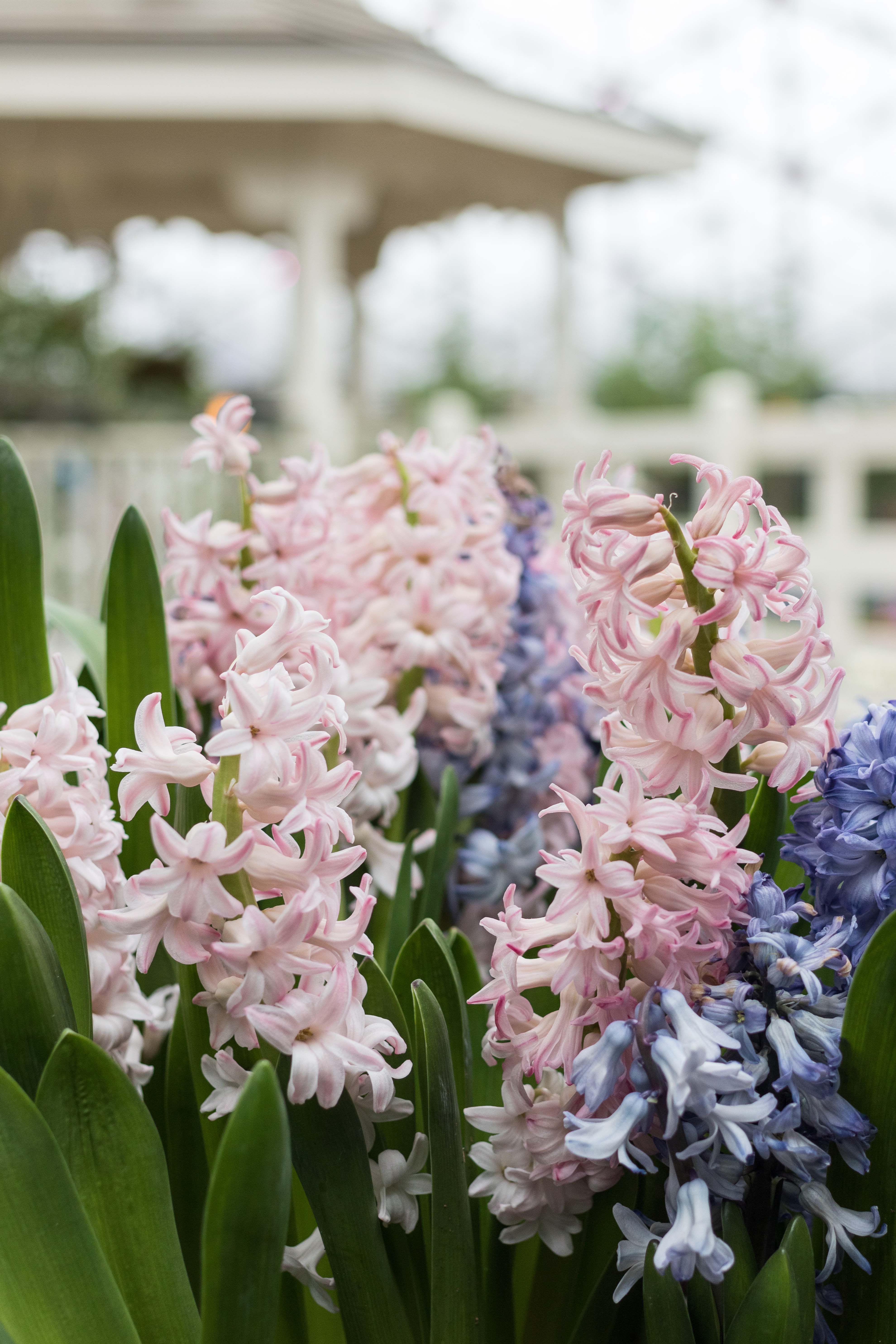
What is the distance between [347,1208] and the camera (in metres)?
0.35

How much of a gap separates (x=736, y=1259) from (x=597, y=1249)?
69 millimetres

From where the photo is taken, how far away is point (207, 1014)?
362 mm

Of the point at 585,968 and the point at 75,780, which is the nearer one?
the point at 585,968

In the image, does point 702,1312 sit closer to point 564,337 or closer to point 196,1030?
point 196,1030

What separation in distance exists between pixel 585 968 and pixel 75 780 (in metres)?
0.29

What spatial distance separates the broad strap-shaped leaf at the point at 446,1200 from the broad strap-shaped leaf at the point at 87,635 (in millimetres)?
314

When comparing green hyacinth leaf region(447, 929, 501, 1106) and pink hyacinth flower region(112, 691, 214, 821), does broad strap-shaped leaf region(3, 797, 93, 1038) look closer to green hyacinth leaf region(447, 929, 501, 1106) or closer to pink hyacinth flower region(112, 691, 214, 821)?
pink hyacinth flower region(112, 691, 214, 821)

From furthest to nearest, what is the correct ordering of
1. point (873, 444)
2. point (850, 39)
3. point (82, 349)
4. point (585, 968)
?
point (850, 39) < point (82, 349) < point (873, 444) < point (585, 968)

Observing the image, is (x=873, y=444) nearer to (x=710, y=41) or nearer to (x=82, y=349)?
(x=82, y=349)

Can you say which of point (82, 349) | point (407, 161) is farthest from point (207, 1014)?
point (82, 349)

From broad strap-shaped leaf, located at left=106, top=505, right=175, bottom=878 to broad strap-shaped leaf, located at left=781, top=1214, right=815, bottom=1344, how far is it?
0.31 m

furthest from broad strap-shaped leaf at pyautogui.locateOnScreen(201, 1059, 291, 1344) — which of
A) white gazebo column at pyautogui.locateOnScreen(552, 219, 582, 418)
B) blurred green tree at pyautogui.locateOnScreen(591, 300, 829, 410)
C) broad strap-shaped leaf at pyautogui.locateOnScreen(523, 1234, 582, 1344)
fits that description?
blurred green tree at pyautogui.locateOnScreen(591, 300, 829, 410)

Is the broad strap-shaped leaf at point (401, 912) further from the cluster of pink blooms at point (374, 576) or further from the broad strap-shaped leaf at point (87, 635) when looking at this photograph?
the broad strap-shaped leaf at point (87, 635)

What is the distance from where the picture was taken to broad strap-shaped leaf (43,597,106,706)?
0.64 m
